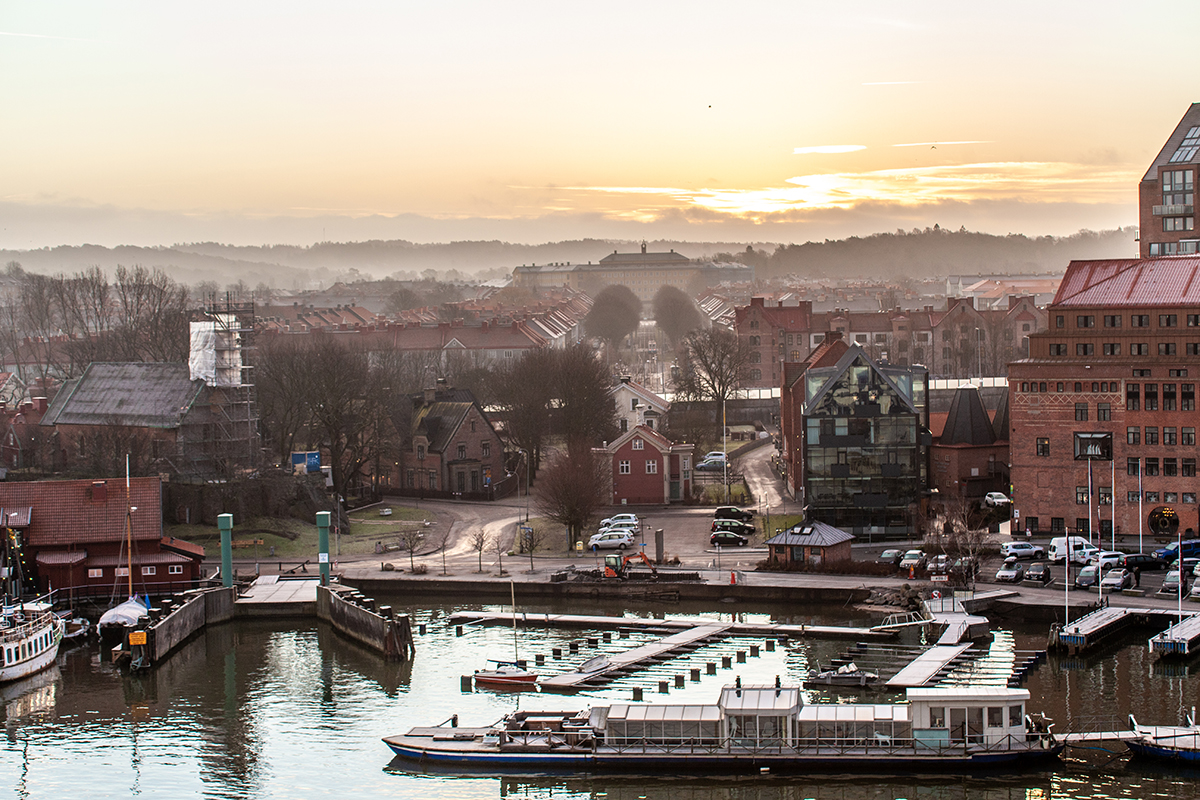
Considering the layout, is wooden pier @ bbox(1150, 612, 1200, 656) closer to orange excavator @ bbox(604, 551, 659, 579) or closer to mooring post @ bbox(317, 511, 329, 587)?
orange excavator @ bbox(604, 551, 659, 579)

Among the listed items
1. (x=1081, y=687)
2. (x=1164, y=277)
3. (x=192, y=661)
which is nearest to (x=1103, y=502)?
(x=1164, y=277)

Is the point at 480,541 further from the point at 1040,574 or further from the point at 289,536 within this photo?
the point at 1040,574

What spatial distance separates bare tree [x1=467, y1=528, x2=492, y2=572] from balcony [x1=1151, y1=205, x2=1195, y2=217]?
40.8 metres

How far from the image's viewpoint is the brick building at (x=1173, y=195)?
80.7 metres

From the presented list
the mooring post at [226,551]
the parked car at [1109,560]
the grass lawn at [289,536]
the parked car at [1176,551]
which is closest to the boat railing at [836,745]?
the parked car at [1109,560]

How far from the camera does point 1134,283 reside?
6350 cm

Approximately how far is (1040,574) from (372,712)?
2628cm

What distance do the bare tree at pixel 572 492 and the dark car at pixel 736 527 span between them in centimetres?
560

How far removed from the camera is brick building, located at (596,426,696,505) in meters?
75.6

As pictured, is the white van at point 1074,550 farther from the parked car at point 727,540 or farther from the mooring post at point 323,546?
the mooring post at point 323,546

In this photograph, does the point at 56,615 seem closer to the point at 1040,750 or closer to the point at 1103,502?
the point at 1040,750

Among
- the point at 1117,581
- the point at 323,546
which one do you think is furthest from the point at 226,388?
the point at 1117,581

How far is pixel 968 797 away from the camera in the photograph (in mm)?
36625

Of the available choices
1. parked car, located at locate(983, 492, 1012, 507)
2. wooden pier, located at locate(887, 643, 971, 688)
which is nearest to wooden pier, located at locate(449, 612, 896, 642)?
wooden pier, located at locate(887, 643, 971, 688)
